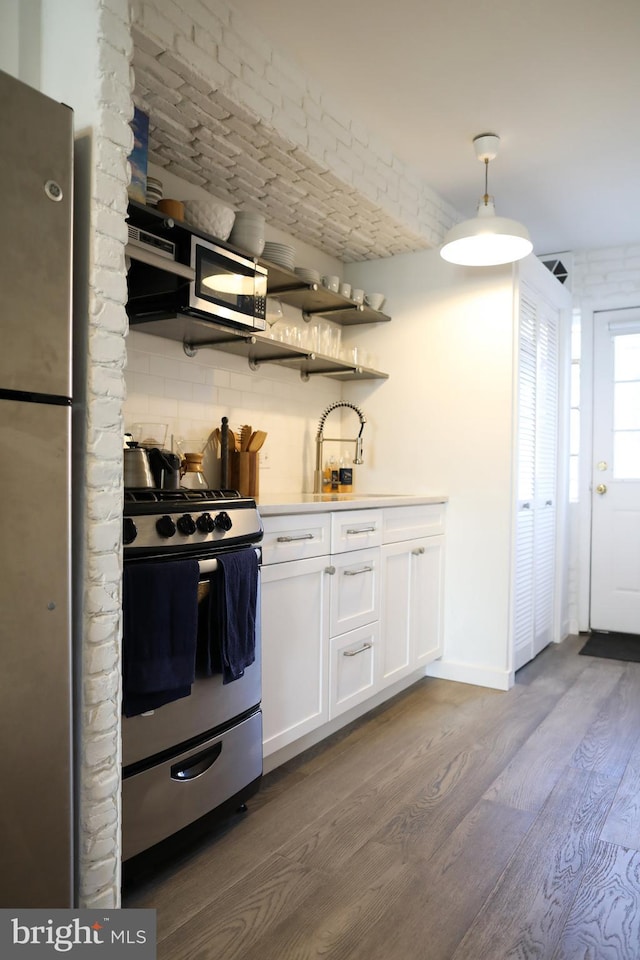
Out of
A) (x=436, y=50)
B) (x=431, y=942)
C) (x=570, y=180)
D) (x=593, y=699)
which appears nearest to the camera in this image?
(x=431, y=942)

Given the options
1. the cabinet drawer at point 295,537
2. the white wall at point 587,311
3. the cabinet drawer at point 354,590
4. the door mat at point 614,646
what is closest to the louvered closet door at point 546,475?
the door mat at point 614,646

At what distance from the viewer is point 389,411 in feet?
12.5

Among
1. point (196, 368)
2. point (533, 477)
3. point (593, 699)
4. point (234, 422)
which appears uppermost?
point (196, 368)

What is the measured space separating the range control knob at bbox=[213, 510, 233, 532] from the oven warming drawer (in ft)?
1.99

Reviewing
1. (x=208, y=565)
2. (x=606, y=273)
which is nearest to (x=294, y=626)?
(x=208, y=565)

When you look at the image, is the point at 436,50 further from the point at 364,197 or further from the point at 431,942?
the point at 431,942

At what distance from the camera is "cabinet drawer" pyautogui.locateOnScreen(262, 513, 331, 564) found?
2240 millimetres

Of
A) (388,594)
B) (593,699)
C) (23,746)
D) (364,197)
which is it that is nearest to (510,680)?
(593,699)

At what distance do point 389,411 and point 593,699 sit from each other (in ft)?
6.02

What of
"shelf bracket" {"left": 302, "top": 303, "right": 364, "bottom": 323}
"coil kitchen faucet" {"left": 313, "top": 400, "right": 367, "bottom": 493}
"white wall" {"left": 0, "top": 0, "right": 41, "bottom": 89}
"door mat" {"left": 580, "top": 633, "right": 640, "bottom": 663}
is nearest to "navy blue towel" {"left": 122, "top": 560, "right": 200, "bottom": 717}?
"white wall" {"left": 0, "top": 0, "right": 41, "bottom": 89}

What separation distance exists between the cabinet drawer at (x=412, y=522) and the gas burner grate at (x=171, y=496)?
42.5 inches

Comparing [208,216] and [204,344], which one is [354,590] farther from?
[208,216]

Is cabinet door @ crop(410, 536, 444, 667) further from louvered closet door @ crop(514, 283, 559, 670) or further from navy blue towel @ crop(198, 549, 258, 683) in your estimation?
navy blue towel @ crop(198, 549, 258, 683)

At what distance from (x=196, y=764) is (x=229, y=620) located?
41 centimetres
